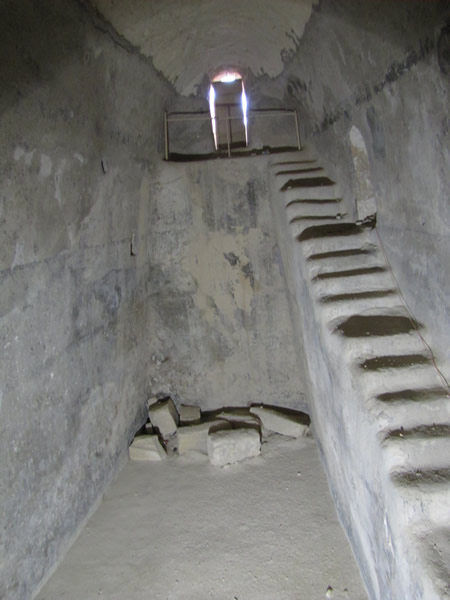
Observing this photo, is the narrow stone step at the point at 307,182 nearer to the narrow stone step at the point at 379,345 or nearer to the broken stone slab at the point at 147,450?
the narrow stone step at the point at 379,345

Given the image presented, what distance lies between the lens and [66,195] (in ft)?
11.5

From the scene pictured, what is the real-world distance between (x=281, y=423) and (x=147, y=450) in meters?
1.75

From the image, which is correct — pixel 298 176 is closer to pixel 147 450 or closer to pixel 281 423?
pixel 281 423

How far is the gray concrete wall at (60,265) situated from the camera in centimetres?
286

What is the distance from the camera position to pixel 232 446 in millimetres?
4836

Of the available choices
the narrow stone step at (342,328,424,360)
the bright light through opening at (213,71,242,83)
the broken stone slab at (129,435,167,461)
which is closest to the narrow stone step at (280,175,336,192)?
the narrow stone step at (342,328,424,360)

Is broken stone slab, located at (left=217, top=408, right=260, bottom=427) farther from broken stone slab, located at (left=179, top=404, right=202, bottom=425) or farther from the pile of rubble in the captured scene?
broken stone slab, located at (left=179, top=404, right=202, bottom=425)

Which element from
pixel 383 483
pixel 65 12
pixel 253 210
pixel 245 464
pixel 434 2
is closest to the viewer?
pixel 434 2

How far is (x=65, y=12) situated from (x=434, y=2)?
2532 millimetres

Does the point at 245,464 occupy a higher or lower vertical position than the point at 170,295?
lower

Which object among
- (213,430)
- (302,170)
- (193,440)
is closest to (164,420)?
(193,440)

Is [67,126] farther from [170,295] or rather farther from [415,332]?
[415,332]

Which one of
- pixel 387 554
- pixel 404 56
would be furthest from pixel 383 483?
pixel 404 56

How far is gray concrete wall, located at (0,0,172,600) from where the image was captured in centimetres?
286
